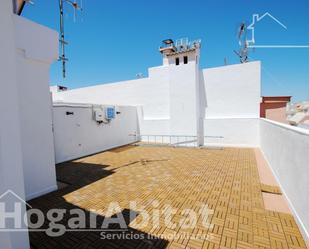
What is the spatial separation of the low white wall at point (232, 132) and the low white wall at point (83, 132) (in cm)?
475

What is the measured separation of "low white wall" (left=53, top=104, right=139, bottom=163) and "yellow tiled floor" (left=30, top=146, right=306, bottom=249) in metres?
0.74

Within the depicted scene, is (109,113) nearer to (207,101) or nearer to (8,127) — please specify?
(207,101)

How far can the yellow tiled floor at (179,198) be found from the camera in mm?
2504

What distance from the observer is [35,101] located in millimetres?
3916

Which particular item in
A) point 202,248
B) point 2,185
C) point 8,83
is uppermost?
point 8,83

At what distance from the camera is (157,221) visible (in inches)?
116

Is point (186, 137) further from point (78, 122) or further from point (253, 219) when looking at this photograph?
point (253, 219)

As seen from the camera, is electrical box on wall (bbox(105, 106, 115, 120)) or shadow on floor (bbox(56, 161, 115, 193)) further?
electrical box on wall (bbox(105, 106, 115, 120))

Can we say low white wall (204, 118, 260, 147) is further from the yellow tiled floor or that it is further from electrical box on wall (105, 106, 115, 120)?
electrical box on wall (105, 106, 115, 120)

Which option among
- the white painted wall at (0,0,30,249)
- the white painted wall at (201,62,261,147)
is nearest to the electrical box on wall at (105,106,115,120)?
the white painted wall at (201,62,261,147)

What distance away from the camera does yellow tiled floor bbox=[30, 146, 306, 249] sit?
8.21 ft

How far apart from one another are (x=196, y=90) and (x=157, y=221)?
764cm

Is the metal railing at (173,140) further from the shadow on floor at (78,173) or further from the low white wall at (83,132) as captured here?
the shadow on floor at (78,173)

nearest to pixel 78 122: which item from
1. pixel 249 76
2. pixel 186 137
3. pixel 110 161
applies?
pixel 110 161
